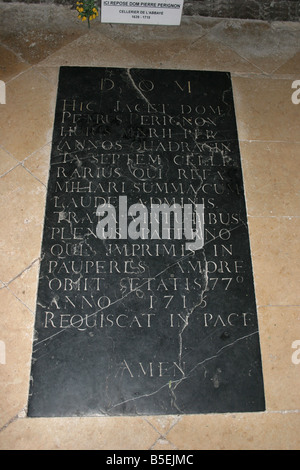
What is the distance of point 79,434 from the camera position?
329 cm

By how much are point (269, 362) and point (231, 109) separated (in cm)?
243

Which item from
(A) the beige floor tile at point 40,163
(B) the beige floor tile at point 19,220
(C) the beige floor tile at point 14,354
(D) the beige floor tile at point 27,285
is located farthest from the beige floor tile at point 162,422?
(A) the beige floor tile at point 40,163

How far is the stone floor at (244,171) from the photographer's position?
131 inches

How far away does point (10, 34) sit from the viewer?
15.7 feet

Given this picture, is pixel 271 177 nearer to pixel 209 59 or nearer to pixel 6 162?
pixel 209 59

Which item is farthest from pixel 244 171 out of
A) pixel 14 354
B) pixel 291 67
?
pixel 14 354

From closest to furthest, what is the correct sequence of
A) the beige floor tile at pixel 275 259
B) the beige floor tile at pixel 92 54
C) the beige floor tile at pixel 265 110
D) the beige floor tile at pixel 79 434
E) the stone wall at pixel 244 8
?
the beige floor tile at pixel 79 434 → the beige floor tile at pixel 275 259 → the beige floor tile at pixel 265 110 → the beige floor tile at pixel 92 54 → the stone wall at pixel 244 8

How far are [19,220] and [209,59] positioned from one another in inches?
104


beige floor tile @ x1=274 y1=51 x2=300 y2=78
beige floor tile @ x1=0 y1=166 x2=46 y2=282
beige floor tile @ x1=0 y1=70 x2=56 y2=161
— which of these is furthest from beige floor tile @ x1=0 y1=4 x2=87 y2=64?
beige floor tile @ x1=274 y1=51 x2=300 y2=78

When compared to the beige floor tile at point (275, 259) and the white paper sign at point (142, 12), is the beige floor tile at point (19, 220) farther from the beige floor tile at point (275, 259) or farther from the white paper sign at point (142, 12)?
the white paper sign at point (142, 12)

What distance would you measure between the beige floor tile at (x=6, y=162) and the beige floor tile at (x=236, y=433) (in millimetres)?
2627
